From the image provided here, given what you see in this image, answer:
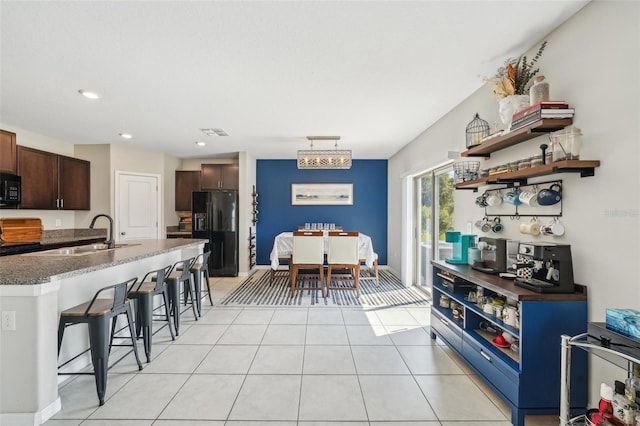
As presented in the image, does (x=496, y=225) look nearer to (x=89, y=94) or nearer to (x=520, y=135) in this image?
(x=520, y=135)

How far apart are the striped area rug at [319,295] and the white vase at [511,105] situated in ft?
9.17

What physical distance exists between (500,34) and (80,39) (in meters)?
2.88

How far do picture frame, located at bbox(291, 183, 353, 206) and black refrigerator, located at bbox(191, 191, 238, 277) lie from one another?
4.65 ft

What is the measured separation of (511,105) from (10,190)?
559 centimetres

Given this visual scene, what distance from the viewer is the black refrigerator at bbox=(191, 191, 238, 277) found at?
5715 mm

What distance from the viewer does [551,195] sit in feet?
6.06

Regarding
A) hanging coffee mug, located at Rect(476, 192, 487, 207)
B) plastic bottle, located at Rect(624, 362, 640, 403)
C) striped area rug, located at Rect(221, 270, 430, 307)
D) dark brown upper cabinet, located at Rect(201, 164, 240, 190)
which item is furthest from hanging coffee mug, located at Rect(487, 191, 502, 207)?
dark brown upper cabinet, located at Rect(201, 164, 240, 190)

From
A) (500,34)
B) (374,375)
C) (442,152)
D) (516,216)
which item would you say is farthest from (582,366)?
(442,152)

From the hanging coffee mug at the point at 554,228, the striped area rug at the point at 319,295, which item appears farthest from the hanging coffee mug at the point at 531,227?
the striped area rug at the point at 319,295

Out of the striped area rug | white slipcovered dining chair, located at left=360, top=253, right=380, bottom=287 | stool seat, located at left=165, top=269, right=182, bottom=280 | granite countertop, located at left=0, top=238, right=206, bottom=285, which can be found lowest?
the striped area rug

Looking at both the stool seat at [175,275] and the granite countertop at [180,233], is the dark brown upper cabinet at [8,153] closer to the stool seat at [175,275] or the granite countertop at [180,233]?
the granite countertop at [180,233]

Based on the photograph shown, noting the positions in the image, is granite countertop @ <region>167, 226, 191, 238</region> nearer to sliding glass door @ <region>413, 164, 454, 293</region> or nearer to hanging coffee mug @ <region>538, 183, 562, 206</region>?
sliding glass door @ <region>413, 164, 454, 293</region>

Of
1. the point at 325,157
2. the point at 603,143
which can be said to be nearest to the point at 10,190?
the point at 325,157

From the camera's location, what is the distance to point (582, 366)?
1676mm
